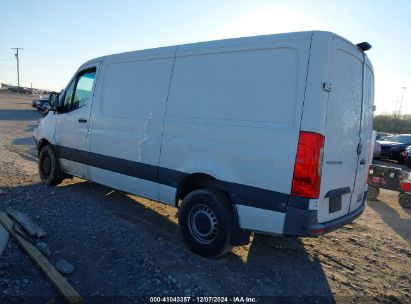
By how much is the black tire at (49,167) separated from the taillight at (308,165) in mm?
4822

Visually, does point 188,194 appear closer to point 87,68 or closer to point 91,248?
point 91,248

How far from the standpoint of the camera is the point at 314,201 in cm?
358

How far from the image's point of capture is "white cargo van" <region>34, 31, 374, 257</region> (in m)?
3.56

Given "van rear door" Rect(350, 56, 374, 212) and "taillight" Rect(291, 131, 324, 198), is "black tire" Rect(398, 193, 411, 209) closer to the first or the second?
"van rear door" Rect(350, 56, 374, 212)

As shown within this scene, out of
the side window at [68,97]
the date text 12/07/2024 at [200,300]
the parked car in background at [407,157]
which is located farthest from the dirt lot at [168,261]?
the parked car in background at [407,157]

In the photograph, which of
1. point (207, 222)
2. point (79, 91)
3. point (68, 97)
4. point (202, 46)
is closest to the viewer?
point (207, 222)

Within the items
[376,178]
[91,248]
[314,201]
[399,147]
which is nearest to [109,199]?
[91,248]

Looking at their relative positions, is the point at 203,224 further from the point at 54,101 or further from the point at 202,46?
the point at 54,101

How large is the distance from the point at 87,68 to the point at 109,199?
2290 millimetres

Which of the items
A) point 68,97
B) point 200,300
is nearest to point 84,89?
point 68,97

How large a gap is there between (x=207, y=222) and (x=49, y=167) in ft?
13.3

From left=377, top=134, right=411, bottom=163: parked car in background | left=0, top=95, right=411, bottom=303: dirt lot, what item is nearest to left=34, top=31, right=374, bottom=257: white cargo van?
left=0, top=95, right=411, bottom=303: dirt lot

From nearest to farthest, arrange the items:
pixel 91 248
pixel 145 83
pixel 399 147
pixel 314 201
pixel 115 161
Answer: pixel 314 201 → pixel 91 248 → pixel 145 83 → pixel 115 161 → pixel 399 147

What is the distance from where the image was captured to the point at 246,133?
3865 millimetres
